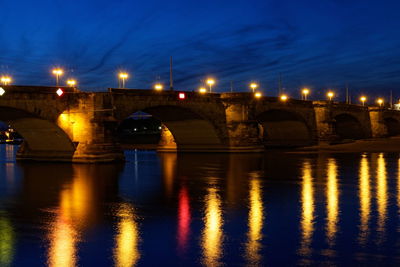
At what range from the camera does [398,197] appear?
64.7ft

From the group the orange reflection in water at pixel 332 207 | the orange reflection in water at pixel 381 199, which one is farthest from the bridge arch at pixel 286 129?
the orange reflection in water at pixel 332 207

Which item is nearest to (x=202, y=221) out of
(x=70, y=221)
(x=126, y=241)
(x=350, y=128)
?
(x=126, y=241)

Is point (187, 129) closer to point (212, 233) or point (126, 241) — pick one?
point (212, 233)

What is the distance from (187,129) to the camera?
56.1 m

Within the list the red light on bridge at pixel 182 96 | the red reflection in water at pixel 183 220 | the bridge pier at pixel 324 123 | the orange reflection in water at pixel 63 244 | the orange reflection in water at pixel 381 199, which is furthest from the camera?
the bridge pier at pixel 324 123

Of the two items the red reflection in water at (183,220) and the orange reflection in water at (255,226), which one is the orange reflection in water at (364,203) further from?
the red reflection in water at (183,220)

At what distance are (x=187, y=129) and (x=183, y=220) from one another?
40613mm

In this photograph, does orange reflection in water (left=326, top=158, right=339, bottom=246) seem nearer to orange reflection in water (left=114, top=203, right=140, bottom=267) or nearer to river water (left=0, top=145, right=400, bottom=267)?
river water (left=0, top=145, right=400, bottom=267)

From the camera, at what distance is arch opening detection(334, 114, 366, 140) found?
92688 mm

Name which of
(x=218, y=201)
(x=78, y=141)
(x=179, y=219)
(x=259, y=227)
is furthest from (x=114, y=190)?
(x=78, y=141)

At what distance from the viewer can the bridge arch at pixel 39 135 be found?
38656mm

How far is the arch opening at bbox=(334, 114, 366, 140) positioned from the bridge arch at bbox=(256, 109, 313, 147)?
20639 millimetres

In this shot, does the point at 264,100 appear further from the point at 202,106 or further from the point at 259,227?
the point at 259,227

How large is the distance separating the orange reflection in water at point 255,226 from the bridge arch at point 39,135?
21.4 metres
